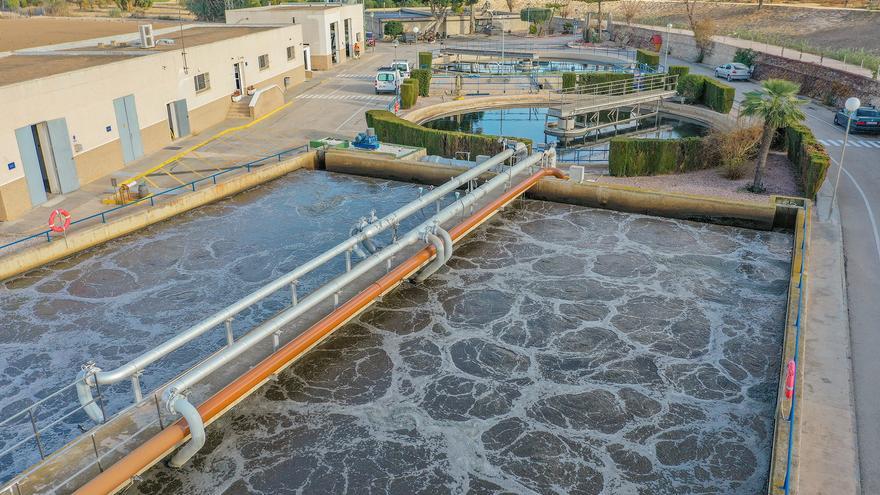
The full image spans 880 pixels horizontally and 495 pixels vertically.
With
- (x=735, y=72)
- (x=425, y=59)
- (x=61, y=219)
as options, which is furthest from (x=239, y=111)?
(x=735, y=72)

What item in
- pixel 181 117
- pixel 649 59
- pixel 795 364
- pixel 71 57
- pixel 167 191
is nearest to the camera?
pixel 795 364

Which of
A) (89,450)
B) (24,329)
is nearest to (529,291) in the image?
(89,450)

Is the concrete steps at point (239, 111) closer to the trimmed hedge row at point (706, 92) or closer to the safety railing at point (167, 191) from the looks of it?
the safety railing at point (167, 191)

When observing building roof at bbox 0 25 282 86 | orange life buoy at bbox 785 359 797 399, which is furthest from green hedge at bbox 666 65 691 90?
orange life buoy at bbox 785 359 797 399

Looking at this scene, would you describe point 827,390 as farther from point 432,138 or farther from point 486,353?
point 432,138

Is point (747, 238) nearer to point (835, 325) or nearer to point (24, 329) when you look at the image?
point (835, 325)
